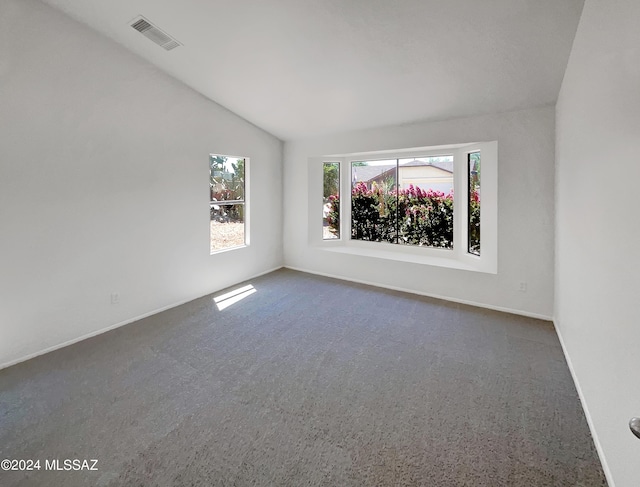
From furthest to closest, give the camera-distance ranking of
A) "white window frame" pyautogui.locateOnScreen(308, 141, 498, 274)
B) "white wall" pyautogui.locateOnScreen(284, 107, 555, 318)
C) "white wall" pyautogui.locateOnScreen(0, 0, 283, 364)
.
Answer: "white window frame" pyautogui.locateOnScreen(308, 141, 498, 274)
"white wall" pyautogui.locateOnScreen(284, 107, 555, 318)
"white wall" pyautogui.locateOnScreen(0, 0, 283, 364)

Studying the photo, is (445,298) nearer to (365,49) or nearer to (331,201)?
(331,201)

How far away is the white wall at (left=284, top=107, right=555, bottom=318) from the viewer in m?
3.22

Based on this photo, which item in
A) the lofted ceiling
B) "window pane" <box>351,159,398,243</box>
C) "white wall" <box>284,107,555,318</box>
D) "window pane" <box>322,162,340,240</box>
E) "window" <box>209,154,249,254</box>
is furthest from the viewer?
"window pane" <box>322,162,340,240</box>

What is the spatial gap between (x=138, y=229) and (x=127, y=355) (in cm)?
138

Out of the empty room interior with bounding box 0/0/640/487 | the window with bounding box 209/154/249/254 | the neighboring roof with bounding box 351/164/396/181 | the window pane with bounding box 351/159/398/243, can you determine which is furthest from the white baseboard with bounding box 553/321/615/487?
the window with bounding box 209/154/249/254

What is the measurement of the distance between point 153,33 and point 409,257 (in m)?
4.03

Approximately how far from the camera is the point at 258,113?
431 cm

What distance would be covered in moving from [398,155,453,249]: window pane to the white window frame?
0.12 m

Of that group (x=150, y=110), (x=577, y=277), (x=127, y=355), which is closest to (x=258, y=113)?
(x=150, y=110)

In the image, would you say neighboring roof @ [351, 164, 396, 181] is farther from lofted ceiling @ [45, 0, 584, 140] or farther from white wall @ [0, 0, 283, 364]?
white wall @ [0, 0, 283, 364]

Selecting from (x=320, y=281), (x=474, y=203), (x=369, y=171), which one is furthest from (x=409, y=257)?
(x=369, y=171)

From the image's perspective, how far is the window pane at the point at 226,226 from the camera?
14.4 ft

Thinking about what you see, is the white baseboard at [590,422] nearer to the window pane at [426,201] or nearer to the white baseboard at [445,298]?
the white baseboard at [445,298]

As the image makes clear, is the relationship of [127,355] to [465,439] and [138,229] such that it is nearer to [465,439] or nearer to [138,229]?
[138,229]
